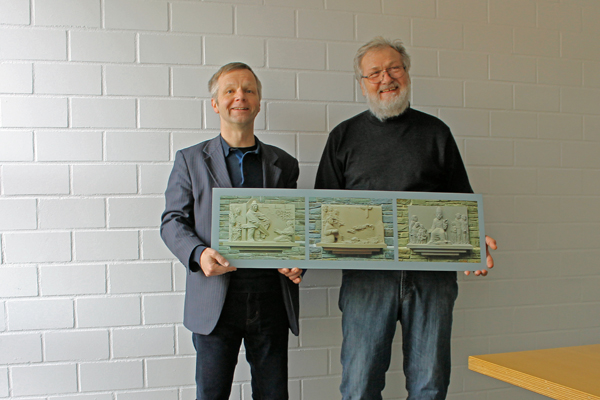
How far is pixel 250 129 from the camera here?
162 cm

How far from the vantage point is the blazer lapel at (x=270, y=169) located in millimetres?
1593

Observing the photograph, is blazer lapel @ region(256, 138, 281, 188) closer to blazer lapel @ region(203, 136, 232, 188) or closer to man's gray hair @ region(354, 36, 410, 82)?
blazer lapel @ region(203, 136, 232, 188)

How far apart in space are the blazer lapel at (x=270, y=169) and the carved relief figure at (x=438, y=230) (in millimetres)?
598

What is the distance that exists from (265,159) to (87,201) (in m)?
0.90

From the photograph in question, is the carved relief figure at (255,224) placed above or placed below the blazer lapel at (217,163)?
below

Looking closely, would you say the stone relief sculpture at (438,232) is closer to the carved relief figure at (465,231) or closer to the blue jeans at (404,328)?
the carved relief figure at (465,231)

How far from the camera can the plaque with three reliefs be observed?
4.85 ft

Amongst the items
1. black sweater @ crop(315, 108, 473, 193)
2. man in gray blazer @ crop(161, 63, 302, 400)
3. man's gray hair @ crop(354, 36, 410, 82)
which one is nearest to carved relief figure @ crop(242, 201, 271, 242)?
man in gray blazer @ crop(161, 63, 302, 400)

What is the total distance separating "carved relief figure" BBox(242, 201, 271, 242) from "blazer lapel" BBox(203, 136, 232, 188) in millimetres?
140

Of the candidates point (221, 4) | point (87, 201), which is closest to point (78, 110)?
point (87, 201)

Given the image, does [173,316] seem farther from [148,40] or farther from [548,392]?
[548,392]

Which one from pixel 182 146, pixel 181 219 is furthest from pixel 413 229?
pixel 182 146

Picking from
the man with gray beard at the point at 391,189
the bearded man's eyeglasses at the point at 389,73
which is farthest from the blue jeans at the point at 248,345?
the bearded man's eyeglasses at the point at 389,73

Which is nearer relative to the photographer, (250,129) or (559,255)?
(250,129)
